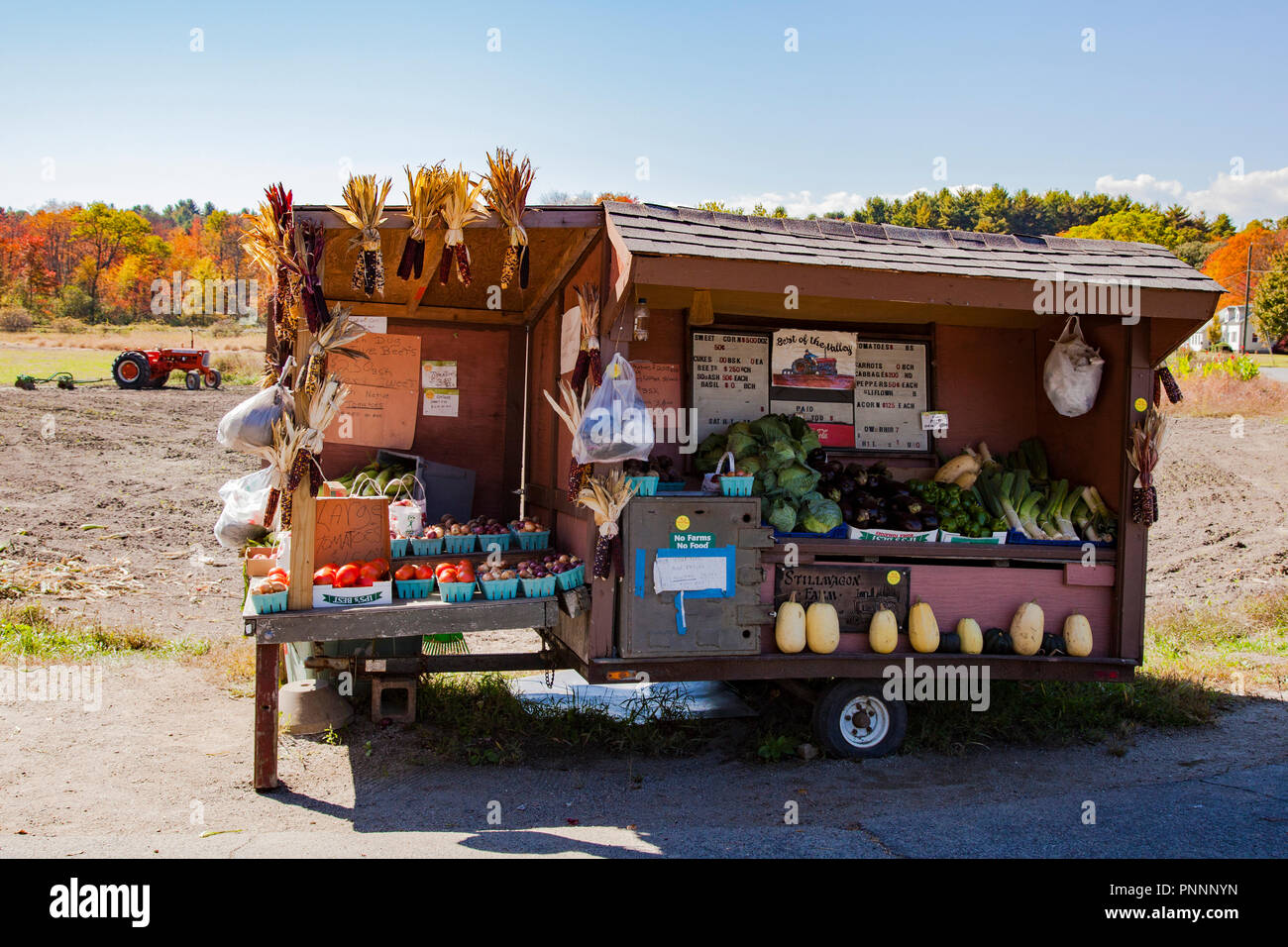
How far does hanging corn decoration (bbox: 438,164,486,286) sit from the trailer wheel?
145 inches

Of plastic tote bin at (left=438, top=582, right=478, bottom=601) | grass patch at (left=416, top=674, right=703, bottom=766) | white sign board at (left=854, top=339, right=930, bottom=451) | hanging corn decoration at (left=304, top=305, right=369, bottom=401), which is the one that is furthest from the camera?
white sign board at (left=854, top=339, right=930, bottom=451)

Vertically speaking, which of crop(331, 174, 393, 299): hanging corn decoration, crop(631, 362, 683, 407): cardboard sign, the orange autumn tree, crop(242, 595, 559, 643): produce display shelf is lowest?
crop(242, 595, 559, 643): produce display shelf

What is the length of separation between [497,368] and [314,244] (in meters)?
2.68

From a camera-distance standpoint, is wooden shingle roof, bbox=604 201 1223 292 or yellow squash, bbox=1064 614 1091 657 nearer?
wooden shingle roof, bbox=604 201 1223 292

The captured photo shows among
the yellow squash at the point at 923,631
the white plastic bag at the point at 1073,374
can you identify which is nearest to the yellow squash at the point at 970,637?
the yellow squash at the point at 923,631

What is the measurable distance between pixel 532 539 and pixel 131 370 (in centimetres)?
2531

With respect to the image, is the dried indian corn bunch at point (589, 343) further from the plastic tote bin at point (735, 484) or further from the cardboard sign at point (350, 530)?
the cardboard sign at point (350, 530)

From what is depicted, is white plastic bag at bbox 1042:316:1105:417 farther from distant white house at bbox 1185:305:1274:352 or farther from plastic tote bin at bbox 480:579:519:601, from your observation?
distant white house at bbox 1185:305:1274:352

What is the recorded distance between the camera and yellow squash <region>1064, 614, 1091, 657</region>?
20.0 ft

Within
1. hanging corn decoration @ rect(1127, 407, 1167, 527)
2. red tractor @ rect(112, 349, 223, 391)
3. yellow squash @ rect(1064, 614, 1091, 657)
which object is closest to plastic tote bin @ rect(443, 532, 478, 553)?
yellow squash @ rect(1064, 614, 1091, 657)

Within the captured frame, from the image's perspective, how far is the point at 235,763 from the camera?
5.87m

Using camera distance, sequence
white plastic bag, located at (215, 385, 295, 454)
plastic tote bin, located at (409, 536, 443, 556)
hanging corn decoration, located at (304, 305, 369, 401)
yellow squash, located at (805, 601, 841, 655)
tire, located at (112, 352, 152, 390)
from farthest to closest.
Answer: tire, located at (112, 352, 152, 390) → plastic tote bin, located at (409, 536, 443, 556) → yellow squash, located at (805, 601, 841, 655) → hanging corn decoration, located at (304, 305, 369, 401) → white plastic bag, located at (215, 385, 295, 454)

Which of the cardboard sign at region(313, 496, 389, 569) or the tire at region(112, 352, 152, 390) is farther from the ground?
the tire at region(112, 352, 152, 390)

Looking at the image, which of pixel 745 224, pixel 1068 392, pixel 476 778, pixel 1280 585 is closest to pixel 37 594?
pixel 476 778
